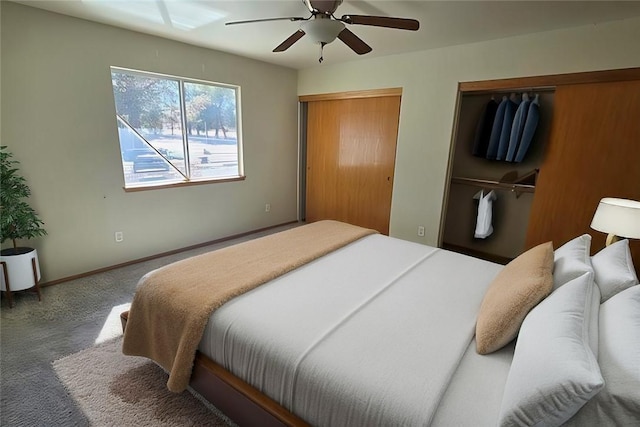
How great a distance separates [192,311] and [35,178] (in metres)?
2.24

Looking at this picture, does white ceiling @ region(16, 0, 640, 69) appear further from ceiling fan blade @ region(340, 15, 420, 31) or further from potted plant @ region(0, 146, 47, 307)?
potted plant @ region(0, 146, 47, 307)

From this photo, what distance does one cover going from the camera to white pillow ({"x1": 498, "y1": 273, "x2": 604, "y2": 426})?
0.78m

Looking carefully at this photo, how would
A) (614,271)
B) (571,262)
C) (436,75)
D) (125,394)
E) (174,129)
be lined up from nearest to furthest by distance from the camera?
1. (614,271)
2. (571,262)
3. (125,394)
4. (436,75)
5. (174,129)

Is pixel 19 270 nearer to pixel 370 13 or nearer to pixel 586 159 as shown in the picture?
pixel 370 13

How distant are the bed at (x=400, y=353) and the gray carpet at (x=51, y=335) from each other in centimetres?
47

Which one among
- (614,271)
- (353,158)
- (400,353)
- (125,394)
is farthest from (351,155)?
(125,394)

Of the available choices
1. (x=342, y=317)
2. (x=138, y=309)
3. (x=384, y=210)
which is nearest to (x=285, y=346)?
(x=342, y=317)

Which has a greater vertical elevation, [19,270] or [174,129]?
[174,129]

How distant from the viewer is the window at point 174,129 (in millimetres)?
3141

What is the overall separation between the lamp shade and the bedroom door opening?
7.18 ft

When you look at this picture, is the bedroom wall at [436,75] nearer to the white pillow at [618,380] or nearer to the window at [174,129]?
the window at [174,129]

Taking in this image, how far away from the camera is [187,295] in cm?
156

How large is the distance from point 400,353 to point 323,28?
1.86 metres

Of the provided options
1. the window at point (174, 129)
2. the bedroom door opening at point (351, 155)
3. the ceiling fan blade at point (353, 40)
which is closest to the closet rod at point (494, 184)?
the bedroom door opening at point (351, 155)
